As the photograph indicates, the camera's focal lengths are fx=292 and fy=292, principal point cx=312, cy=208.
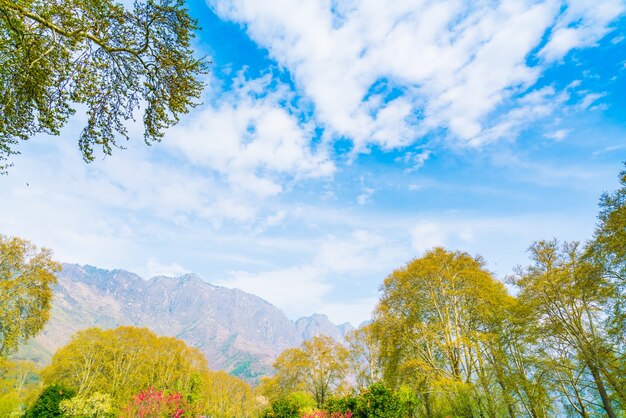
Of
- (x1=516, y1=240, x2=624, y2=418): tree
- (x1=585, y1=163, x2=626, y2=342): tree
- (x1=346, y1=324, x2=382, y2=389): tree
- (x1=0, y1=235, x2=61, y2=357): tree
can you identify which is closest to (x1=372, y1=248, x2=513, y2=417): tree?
(x1=516, y1=240, x2=624, y2=418): tree

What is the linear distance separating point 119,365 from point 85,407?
14.2m

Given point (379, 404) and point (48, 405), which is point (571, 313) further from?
point (48, 405)

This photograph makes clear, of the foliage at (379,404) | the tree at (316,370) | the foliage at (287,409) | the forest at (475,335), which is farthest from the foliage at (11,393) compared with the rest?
the tree at (316,370)

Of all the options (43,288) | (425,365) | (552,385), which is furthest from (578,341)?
(43,288)

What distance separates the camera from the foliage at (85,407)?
71.1 ft

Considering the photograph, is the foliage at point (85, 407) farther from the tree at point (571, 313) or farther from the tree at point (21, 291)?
the tree at point (571, 313)

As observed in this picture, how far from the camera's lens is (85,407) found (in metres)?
23.1

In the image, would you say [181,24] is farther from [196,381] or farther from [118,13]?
[196,381]

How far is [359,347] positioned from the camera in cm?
3434

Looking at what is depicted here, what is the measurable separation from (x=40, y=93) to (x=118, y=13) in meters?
2.85

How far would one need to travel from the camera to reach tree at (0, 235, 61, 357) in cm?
1700

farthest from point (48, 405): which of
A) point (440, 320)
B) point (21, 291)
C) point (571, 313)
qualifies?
point (571, 313)

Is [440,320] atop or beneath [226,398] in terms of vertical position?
atop

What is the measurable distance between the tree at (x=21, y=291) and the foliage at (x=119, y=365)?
18350 millimetres
